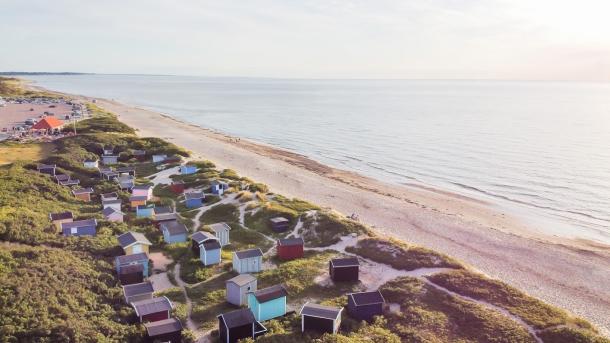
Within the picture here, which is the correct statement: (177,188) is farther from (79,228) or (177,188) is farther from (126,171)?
(79,228)

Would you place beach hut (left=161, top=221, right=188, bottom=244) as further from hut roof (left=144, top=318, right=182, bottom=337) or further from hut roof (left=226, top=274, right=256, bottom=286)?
hut roof (left=144, top=318, right=182, bottom=337)

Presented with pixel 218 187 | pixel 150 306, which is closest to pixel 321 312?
pixel 150 306

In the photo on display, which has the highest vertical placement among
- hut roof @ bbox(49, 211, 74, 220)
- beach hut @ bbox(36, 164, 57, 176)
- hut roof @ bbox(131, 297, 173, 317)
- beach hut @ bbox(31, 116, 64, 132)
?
beach hut @ bbox(31, 116, 64, 132)

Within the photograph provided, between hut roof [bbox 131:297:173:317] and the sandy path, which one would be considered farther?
the sandy path

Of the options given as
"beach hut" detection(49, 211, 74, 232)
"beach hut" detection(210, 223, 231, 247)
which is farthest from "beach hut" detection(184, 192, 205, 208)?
"beach hut" detection(49, 211, 74, 232)

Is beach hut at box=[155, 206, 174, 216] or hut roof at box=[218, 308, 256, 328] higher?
hut roof at box=[218, 308, 256, 328]

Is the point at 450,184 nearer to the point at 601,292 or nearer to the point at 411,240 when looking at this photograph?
the point at 411,240

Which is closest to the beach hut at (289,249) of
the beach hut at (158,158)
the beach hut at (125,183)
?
the beach hut at (125,183)

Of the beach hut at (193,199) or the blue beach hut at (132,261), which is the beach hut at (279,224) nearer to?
the beach hut at (193,199)
